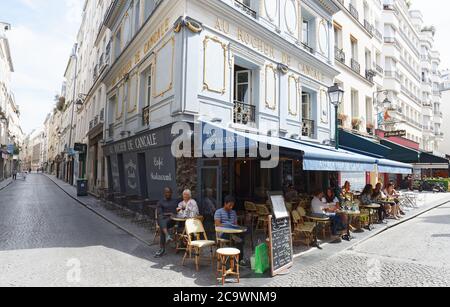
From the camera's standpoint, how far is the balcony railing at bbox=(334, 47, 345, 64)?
15.9m

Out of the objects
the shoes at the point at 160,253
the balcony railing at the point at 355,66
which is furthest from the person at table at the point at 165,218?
the balcony railing at the point at 355,66

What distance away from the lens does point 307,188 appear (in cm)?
1370

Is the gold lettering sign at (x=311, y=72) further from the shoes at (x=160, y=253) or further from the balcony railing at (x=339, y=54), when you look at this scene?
the shoes at (x=160, y=253)

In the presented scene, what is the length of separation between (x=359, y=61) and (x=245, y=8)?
37.1 feet

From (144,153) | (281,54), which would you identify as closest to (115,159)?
(144,153)

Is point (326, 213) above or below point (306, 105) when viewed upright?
below

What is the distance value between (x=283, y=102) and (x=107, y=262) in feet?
27.6

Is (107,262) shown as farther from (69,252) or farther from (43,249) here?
(43,249)

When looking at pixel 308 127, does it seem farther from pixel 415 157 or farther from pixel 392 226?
pixel 415 157

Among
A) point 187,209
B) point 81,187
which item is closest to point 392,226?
point 187,209

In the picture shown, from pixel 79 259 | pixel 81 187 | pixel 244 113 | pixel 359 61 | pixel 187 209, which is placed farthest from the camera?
pixel 359 61

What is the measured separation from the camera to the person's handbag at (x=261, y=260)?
5.21m

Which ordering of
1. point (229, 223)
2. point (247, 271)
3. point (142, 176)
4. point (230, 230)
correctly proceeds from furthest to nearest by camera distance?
point (142, 176), point (229, 223), point (230, 230), point (247, 271)

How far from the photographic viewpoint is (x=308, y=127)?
42.9ft
